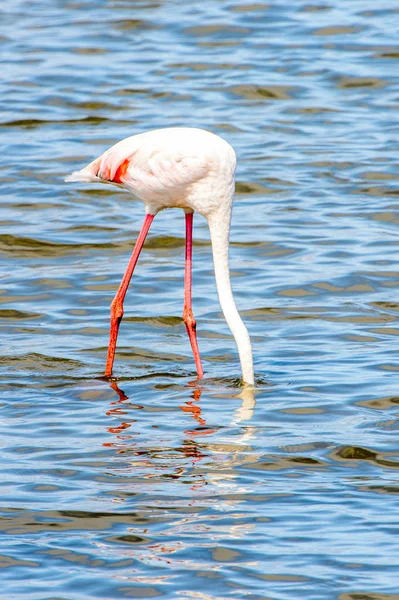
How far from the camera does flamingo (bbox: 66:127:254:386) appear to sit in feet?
29.9

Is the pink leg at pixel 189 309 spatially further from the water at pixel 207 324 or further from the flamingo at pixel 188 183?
the water at pixel 207 324

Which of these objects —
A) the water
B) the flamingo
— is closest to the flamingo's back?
the flamingo

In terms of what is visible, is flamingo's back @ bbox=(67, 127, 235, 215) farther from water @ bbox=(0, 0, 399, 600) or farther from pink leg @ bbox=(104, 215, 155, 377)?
water @ bbox=(0, 0, 399, 600)

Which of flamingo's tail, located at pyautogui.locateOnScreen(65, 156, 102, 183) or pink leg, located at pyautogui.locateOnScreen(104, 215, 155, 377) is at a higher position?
flamingo's tail, located at pyautogui.locateOnScreen(65, 156, 102, 183)

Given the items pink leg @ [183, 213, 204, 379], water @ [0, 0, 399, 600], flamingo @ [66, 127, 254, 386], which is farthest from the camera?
pink leg @ [183, 213, 204, 379]

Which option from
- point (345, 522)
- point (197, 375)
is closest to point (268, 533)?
point (345, 522)

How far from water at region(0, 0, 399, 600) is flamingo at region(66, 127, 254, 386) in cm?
43

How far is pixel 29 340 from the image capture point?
33.6 feet

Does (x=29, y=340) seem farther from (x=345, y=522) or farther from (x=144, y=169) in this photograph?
(x=345, y=522)

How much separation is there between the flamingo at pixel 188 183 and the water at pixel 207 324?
1.40 feet

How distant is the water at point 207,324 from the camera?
6.36 meters

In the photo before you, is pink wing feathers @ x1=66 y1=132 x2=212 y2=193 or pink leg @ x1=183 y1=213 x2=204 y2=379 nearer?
pink wing feathers @ x1=66 y1=132 x2=212 y2=193

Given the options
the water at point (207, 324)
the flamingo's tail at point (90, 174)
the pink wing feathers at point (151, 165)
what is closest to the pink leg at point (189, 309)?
the water at point (207, 324)

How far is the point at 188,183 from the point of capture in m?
9.32
